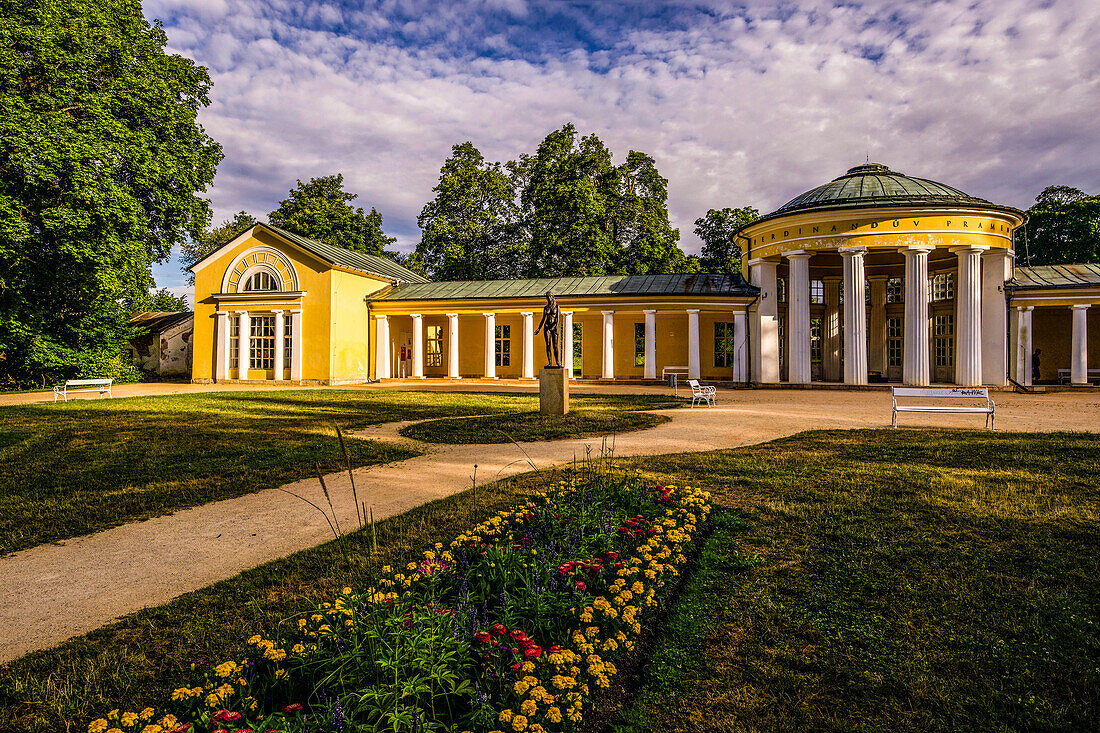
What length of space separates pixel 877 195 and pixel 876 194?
0.26 m

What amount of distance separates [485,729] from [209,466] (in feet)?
22.6

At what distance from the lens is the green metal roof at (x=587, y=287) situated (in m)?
25.2

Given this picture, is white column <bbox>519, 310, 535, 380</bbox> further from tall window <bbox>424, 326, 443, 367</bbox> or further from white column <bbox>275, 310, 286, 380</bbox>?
white column <bbox>275, 310, 286, 380</bbox>

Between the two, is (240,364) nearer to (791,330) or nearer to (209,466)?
(209,466)

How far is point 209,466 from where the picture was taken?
24.8 ft

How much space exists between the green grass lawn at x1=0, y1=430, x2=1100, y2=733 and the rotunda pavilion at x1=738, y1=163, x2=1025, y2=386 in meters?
17.7

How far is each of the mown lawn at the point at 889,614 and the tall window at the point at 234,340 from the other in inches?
1053

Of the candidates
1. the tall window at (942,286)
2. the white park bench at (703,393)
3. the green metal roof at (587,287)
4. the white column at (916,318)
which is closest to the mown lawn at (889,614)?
the white park bench at (703,393)

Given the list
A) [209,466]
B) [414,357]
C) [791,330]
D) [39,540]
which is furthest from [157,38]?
[791,330]

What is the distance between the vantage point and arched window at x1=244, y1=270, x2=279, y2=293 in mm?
26344

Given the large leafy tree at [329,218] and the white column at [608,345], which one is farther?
the large leafy tree at [329,218]

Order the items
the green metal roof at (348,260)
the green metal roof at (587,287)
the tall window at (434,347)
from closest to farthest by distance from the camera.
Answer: the green metal roof at (587,287)
the green metal roof at (348,260)
the tall window at (434,347)

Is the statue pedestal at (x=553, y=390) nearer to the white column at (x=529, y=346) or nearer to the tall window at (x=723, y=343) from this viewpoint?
the white column at (x=529, y=346)

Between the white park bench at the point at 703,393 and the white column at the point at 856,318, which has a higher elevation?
the white column at the point at 856,318
